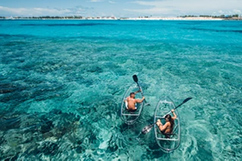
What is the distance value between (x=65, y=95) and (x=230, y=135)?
627 inches

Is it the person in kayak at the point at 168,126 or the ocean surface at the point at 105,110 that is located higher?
the person in kayak at the point at 168,126

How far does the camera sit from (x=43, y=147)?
1059 cm

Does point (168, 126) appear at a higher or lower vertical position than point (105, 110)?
higher

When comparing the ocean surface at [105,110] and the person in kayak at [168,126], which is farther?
the ocean surface at [105,110]

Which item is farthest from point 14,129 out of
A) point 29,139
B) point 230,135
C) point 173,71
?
point 173,71

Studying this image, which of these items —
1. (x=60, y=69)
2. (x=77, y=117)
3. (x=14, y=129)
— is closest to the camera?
(x=14, y=129)

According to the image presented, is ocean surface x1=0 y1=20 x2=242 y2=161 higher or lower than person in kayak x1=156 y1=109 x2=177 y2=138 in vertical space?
lower

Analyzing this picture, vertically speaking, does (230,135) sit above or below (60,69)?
below

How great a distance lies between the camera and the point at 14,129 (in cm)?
1202

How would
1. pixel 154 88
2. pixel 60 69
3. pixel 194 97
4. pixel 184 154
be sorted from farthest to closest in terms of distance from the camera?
pixel 60 69 < pixel 154 88 < pixel 194 97 < pixel 184 154

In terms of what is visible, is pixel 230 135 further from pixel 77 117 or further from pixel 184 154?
pixel 77 117

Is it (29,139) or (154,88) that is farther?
(154,88)

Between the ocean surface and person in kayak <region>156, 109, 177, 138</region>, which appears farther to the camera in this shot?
the ocean surface

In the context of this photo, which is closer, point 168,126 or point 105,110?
point 168,126
